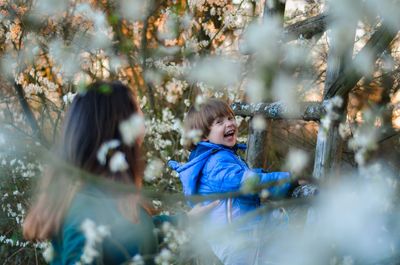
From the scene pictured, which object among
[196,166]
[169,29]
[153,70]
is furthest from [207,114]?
[169,29]

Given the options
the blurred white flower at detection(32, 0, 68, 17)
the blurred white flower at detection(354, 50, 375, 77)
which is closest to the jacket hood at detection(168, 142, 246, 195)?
the blurred white flower at detection(354, 50, 375, 77)

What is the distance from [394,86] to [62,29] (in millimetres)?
2938

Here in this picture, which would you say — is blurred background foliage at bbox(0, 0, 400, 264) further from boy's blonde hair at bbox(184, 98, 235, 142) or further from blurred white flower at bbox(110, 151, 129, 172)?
blurred white flower at bbox(110, 151, 129, 172)

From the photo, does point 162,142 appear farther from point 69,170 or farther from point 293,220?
point 69,170

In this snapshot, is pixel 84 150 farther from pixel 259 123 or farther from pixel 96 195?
pixel 259 123

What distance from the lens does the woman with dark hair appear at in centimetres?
164

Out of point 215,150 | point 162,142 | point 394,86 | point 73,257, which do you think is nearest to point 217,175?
point 215,150

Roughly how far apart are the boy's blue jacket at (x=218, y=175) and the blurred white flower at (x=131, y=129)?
1.01 meters

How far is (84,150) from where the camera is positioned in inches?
67.9

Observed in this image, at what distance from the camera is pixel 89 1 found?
5918 millimetres

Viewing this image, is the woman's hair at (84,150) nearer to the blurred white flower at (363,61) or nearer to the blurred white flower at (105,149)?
the blurred white flower at (105,149)

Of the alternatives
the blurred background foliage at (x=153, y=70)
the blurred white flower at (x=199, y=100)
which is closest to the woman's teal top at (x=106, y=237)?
the blurred white flower at (x=199, y=100)

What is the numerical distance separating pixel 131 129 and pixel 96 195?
0.68 ft

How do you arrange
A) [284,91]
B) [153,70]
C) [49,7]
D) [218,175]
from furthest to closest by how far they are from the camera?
1. [153,70]
2. [49,7]
3. [284,91]
4. [218,175]
